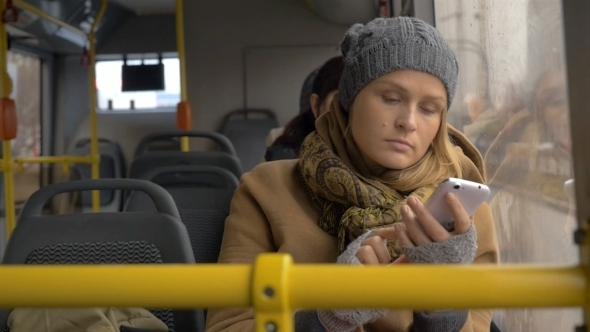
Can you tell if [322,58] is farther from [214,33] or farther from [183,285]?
[183,285]

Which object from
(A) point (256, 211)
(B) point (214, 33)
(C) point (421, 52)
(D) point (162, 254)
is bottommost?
(D) point (162, 254)

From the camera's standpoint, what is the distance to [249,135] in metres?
5.93

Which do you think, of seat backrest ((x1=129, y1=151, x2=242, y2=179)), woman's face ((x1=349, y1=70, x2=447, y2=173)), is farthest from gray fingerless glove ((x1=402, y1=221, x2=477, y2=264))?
seat backrest ((x1=129, y1=151, x2=242, y2=179))

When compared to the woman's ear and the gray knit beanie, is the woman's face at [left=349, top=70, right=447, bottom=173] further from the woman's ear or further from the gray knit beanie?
the woman's ear

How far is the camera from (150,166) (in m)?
2.92

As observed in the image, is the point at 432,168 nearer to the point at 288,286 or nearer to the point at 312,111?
the point at 288,286

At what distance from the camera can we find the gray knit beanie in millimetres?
1244

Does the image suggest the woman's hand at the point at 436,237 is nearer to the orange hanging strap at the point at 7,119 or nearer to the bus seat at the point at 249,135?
the orange hanging strap at the point at 7,119

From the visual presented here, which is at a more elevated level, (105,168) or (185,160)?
(185,160)

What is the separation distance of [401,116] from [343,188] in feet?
0.57

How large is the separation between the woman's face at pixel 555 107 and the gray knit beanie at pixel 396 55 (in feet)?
0.65

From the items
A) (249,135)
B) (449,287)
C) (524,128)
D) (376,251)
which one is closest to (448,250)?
(376,251)

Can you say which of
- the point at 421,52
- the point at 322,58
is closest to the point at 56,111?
the point at 322,58

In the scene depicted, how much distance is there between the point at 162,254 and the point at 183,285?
3.29 ft
